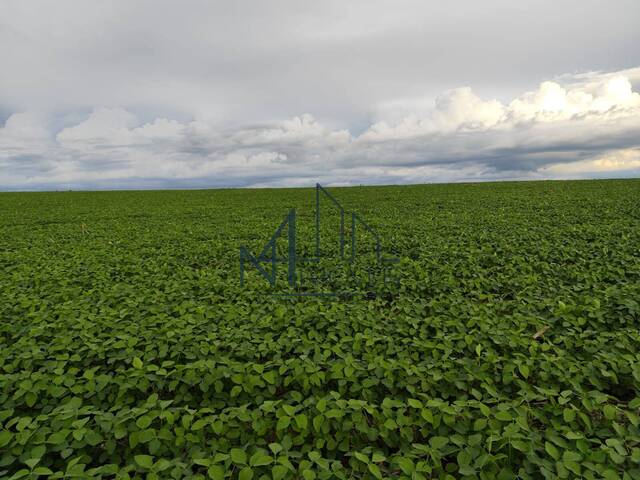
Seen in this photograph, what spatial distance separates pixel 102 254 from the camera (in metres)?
11.4

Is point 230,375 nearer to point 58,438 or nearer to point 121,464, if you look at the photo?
point 121,464

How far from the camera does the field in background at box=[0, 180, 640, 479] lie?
9.91 feet

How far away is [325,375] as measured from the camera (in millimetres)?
4234

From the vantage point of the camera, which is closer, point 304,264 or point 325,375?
point 325,375

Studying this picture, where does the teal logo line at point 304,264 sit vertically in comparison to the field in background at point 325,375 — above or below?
above

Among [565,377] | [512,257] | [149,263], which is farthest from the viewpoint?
[149,263]

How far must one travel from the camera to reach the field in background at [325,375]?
9.91ft

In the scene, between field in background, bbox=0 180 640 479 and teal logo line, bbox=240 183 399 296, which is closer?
field in background, bbox=0 180 640 479

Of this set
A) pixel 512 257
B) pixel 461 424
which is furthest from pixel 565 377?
pixel 512 257

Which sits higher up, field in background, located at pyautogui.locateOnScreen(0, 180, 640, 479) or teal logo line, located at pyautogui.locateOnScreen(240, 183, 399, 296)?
teal logo line, located at pyautogui.locateOnScreen(240, 183, 399, 296)

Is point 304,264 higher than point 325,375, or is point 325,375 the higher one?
point 304,264

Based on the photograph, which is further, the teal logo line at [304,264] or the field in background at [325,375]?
the teal logo line at [304,264]

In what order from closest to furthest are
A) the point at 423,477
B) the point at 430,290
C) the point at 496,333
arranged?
the point at 423,477 < the point at 496,333 < the point at 430,290

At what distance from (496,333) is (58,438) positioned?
4.92 meters
